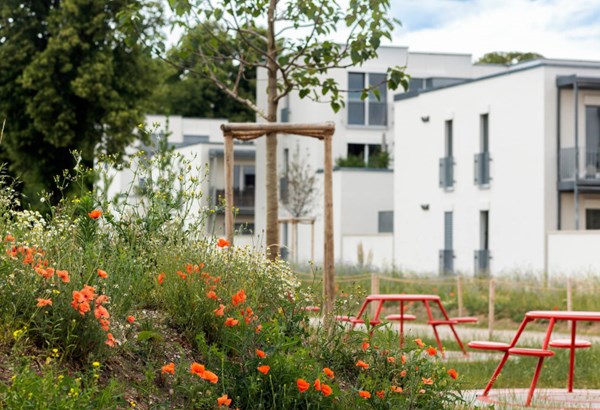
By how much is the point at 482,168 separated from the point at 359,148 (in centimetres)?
1548

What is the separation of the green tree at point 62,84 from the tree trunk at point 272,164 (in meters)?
28.4

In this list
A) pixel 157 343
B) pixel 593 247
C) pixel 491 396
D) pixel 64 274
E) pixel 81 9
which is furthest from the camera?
pixel 81 9

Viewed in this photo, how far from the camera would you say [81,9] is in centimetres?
4419

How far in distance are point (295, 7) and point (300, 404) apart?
8.44 metres

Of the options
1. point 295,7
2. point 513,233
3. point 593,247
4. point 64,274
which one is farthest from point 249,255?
point 513,233

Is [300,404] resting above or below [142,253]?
below

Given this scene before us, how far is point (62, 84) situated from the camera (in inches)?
1748

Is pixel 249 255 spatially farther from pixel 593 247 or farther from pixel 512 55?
pixel 512 55

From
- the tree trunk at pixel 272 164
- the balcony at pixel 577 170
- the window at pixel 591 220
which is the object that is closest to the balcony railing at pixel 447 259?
the window at pixel 591 220

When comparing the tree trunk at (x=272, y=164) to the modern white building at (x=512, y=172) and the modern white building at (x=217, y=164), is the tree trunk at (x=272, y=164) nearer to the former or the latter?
the modern white building at (x=512, y=172)

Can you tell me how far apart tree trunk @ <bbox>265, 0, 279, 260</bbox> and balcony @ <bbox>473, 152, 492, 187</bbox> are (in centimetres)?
2209

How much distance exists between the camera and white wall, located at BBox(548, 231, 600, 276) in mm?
30641

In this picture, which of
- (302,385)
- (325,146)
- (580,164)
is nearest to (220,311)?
(302,385)

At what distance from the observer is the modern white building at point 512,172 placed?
111 feet
